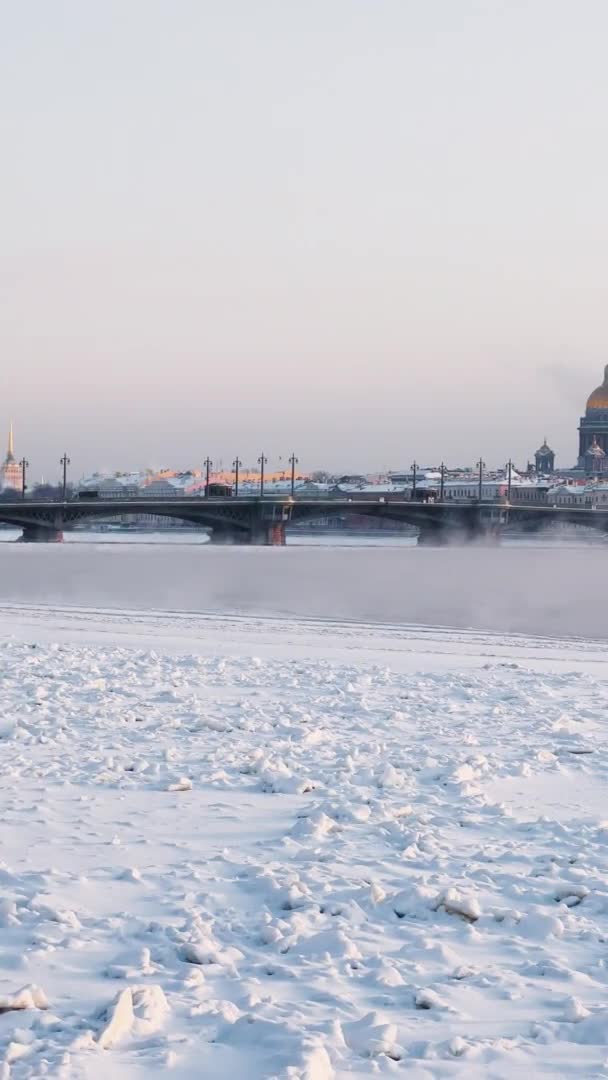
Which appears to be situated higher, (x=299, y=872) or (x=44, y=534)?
(x=299, y=872)

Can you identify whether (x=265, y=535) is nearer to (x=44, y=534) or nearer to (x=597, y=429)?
(x=44, y=534)

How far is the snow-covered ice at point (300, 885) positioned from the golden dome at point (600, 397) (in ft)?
630

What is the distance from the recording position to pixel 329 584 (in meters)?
39.6

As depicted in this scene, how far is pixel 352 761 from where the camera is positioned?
693cm

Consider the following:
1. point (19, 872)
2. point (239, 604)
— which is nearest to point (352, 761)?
point (19, 872)

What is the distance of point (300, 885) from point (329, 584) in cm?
3488

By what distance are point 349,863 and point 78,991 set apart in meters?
1.56

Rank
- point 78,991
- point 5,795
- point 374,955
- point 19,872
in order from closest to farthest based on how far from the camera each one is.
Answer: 1. point 78,991
2. point 374,955
3. point 19,872
4. point 5,795

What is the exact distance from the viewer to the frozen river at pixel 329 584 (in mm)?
27672

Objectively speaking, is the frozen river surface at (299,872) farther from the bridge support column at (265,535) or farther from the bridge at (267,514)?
the bridge support column at (265,535)

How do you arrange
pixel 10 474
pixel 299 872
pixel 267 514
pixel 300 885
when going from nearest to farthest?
pixel 300 885 → pixel 299 872 → pixel 267 514 → pixel 10 474

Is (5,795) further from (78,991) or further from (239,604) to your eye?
(239,604)

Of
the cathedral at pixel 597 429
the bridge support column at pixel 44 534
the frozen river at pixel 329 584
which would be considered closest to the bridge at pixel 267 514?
the bridge support column at pixel 44 534

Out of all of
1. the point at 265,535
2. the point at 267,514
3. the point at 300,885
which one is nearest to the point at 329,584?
the point at 300,885
